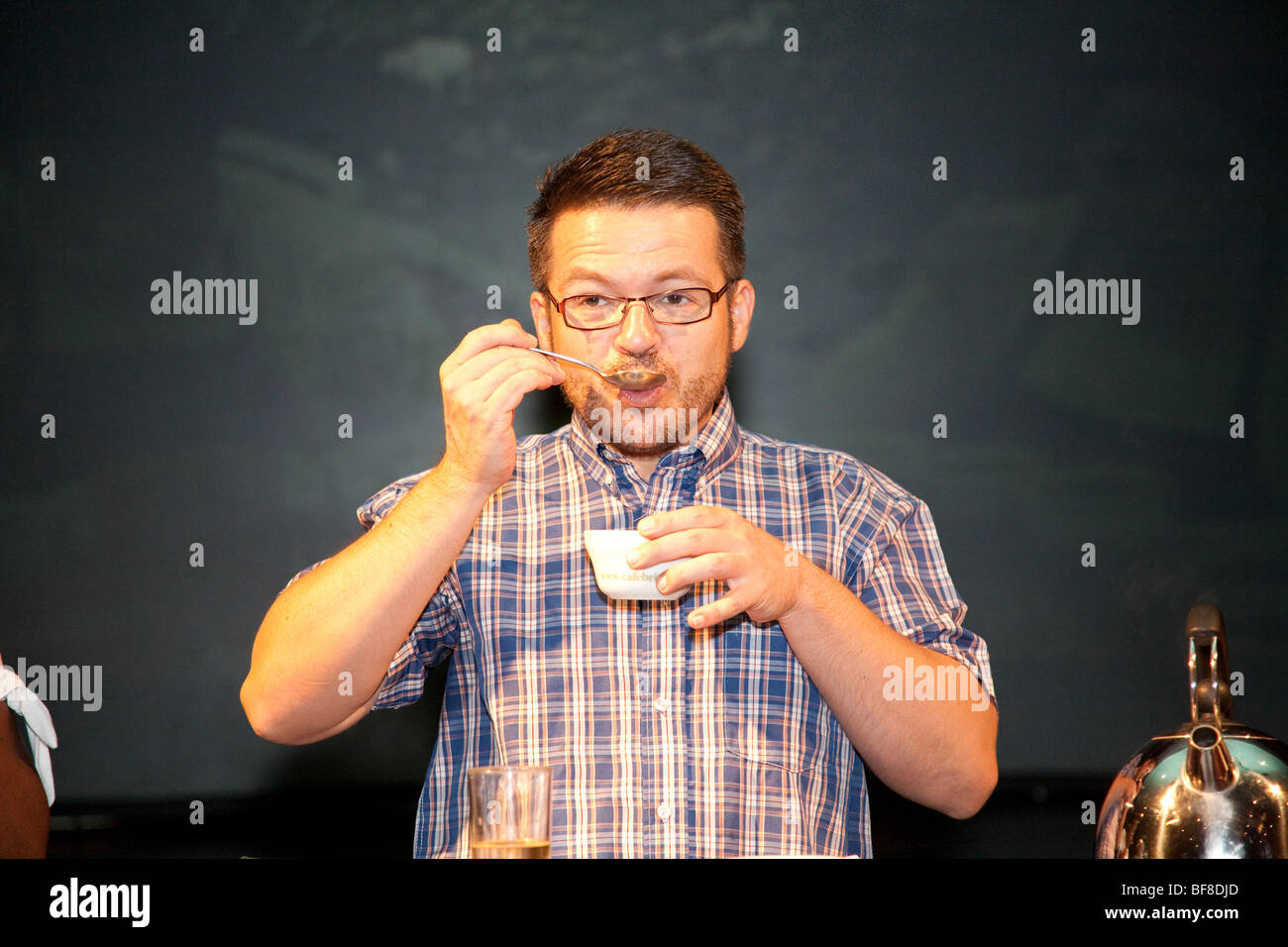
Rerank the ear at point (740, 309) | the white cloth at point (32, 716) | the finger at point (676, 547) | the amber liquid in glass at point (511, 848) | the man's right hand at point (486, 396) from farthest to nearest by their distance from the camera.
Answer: the ear at point (740, 309)
the man's right hand at point (486, 396)
the white cloth at point (32, 716)
the finger at point (676, 547)
the amber liquid in glass at point (511, 848)

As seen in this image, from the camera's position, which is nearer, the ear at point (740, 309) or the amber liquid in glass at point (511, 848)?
the amber liquid in glass at point (511, 848)

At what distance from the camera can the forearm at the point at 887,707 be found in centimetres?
188

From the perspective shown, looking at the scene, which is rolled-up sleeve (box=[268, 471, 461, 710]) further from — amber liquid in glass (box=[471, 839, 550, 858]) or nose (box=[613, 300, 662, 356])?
amber liquid in glass (box=[471, 839, 550, 858])

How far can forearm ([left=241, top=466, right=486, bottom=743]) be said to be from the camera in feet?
6.16

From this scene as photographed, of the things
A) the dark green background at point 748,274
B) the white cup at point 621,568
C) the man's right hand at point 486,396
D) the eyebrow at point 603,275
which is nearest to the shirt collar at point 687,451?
the eyebrow at point 603,275

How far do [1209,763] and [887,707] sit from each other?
666mm

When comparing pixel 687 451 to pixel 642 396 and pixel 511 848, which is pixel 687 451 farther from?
pixel 511 848

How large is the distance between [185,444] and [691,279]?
161 cm

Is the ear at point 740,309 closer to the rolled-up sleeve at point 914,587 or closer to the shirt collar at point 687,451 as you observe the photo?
the shirt collar at point 687,451

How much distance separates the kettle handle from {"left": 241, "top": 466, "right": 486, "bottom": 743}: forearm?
1025 mm

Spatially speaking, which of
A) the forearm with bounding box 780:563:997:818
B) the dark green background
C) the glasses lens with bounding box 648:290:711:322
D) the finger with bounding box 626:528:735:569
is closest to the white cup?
the finger with bounding box 626:528:735:569

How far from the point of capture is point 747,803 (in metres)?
2.06

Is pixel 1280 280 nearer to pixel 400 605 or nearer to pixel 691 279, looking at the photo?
pixel 691 279
